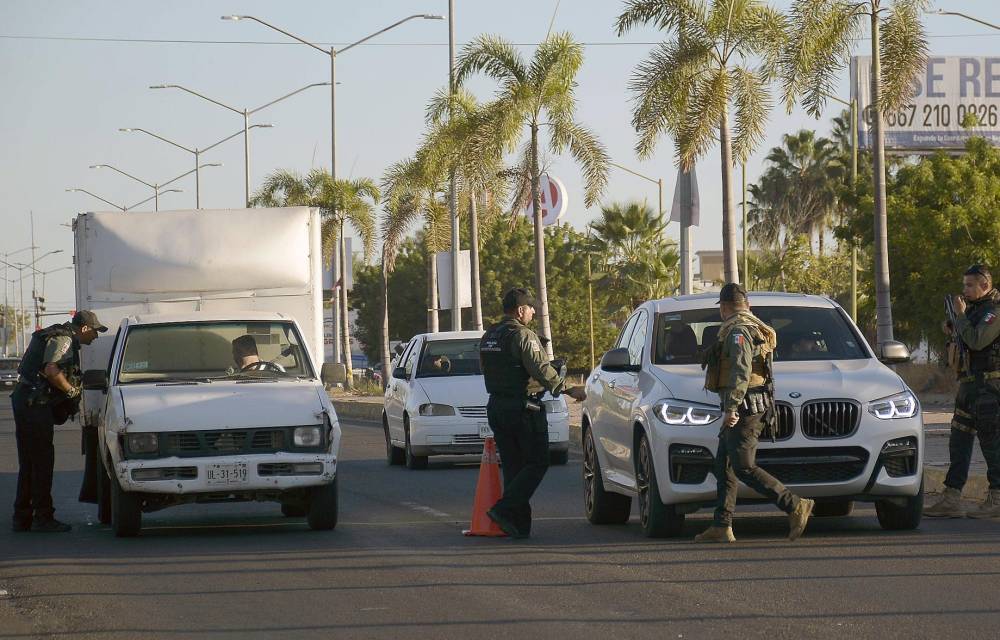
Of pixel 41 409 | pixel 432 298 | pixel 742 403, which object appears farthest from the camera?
pixel 432 298

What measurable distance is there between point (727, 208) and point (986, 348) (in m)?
18.3

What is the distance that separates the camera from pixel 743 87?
31500 mm

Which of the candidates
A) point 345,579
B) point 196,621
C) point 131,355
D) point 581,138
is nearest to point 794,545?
point 345,579

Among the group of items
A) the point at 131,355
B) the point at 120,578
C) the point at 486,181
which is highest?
the point at 486,181

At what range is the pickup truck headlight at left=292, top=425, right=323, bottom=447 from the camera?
506 inches

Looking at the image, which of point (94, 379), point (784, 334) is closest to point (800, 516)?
point (784, 334)

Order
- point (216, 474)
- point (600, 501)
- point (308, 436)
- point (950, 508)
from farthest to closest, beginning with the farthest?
point (600, 501)
point (950, 508)
point (308, 436)
point (216, 474)

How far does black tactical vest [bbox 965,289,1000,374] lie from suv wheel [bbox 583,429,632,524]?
2869 mm

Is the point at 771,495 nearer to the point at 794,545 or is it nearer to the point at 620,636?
the point at 794,545

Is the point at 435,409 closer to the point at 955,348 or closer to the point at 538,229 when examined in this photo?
the point at 955,348

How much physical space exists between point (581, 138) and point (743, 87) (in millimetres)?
7386

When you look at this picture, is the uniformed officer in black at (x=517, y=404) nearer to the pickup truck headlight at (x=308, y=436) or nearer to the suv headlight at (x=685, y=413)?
the suv headlight at (x=685, y=413)

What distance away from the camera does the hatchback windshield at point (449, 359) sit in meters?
21.6

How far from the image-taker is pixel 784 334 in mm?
12781
